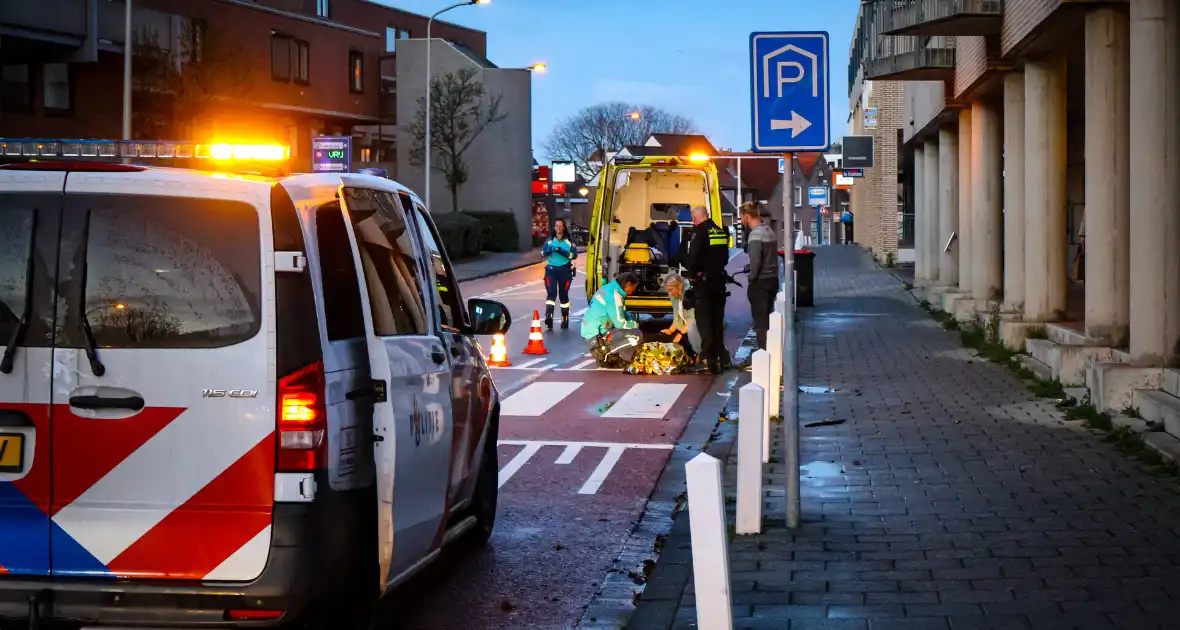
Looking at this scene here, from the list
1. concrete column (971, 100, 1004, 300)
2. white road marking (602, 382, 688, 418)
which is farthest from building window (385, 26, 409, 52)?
white road marking (602, 382, 688, 418)

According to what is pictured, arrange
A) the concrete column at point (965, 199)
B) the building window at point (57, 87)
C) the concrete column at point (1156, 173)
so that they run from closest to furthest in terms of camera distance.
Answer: the concrete column at point (1156, 173)
the concrete column at point (965, 199)
the building window at point (57, 87)

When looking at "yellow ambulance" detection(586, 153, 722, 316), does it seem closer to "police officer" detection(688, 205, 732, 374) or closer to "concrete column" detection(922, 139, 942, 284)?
"police officer" detection(688, 205, 732, 374)

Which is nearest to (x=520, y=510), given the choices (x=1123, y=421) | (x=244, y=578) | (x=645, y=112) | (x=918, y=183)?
(x=244, y=578)

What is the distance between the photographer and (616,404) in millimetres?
14672

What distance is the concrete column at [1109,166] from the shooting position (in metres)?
13.6

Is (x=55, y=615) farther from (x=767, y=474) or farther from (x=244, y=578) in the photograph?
(x=767, y=474)

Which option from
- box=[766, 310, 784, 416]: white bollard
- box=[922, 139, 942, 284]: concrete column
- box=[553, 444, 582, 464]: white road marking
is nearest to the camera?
box=[553, 444, 582, 464]: white road marking

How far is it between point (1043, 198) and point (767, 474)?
29.1 ft

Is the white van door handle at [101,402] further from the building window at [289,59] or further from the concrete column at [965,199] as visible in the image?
the building window at [289,59]

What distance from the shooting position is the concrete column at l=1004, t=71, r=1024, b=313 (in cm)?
1945

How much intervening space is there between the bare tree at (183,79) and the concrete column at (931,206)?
20.1 meters

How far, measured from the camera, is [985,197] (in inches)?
874

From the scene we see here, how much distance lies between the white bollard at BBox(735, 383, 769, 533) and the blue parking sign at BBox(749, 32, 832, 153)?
1.46 meters

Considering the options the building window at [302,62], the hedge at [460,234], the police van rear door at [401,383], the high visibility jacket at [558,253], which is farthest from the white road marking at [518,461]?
the hedge at [460,234]
